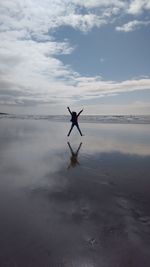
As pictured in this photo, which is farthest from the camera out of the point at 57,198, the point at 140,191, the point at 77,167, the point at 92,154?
the point at 92,154

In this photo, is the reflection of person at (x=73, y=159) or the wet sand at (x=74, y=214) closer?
the wet sand at (x=74, y=214)

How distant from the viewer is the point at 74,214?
5742 mm

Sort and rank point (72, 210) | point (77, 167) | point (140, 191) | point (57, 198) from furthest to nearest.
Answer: point (77, 167) < point (140, 191) < point (57, 198) < point (72, 210)

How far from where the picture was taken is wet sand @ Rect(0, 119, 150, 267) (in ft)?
13.7

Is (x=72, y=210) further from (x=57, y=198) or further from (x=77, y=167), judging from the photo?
(x=77, y=167)

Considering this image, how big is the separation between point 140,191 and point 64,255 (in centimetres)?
363

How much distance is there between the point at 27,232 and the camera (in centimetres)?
482

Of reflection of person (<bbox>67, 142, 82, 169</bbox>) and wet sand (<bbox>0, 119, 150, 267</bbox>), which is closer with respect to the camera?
wet sand (<bbox>0, 119, 150, 267</bbox>)

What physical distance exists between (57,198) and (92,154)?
6541 millimetres

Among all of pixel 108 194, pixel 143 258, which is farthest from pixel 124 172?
pixel 143 258

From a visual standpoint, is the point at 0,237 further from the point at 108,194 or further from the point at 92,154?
the point at 92,154

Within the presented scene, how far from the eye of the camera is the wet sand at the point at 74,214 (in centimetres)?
419

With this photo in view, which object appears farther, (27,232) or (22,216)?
(22,216)

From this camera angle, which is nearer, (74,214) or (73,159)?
(74,214)
